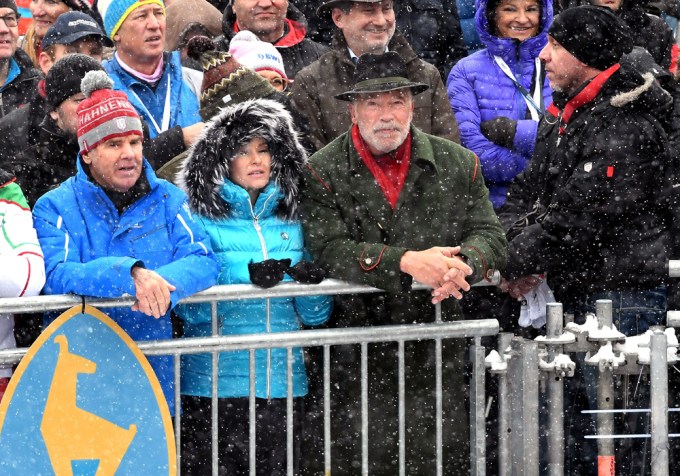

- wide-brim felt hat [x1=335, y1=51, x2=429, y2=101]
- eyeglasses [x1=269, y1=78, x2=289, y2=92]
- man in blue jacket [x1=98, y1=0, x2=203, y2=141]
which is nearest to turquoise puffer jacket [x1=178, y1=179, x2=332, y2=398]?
wide-brim felt hat [x1=335, y1=51, x2=429, y2=101]

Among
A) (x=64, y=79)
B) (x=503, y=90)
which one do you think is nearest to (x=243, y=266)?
(x=64, y=79)

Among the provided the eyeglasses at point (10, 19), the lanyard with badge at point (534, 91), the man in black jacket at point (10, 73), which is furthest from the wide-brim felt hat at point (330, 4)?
the eyeglasses at point (10, 19)

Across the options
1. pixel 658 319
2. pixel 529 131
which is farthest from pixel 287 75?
pixel 658 319

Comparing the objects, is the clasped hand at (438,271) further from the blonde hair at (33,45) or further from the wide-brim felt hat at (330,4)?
the blonde hair at (33,45)

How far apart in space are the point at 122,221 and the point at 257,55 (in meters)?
1.97

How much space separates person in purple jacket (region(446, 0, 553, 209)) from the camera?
291 inches

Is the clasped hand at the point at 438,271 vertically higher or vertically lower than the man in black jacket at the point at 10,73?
lower

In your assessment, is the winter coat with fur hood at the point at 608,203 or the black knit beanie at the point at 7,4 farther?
the black knit beanie at the point at 7,4

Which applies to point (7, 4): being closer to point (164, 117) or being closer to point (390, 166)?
point (164, 117)

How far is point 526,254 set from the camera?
21.5 feet

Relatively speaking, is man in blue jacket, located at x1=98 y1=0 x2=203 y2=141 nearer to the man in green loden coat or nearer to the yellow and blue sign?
the man in green loden coat

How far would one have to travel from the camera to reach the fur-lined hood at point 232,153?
5.88 metres

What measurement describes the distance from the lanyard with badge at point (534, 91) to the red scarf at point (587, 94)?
801mm

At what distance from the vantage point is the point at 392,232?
607 cm
